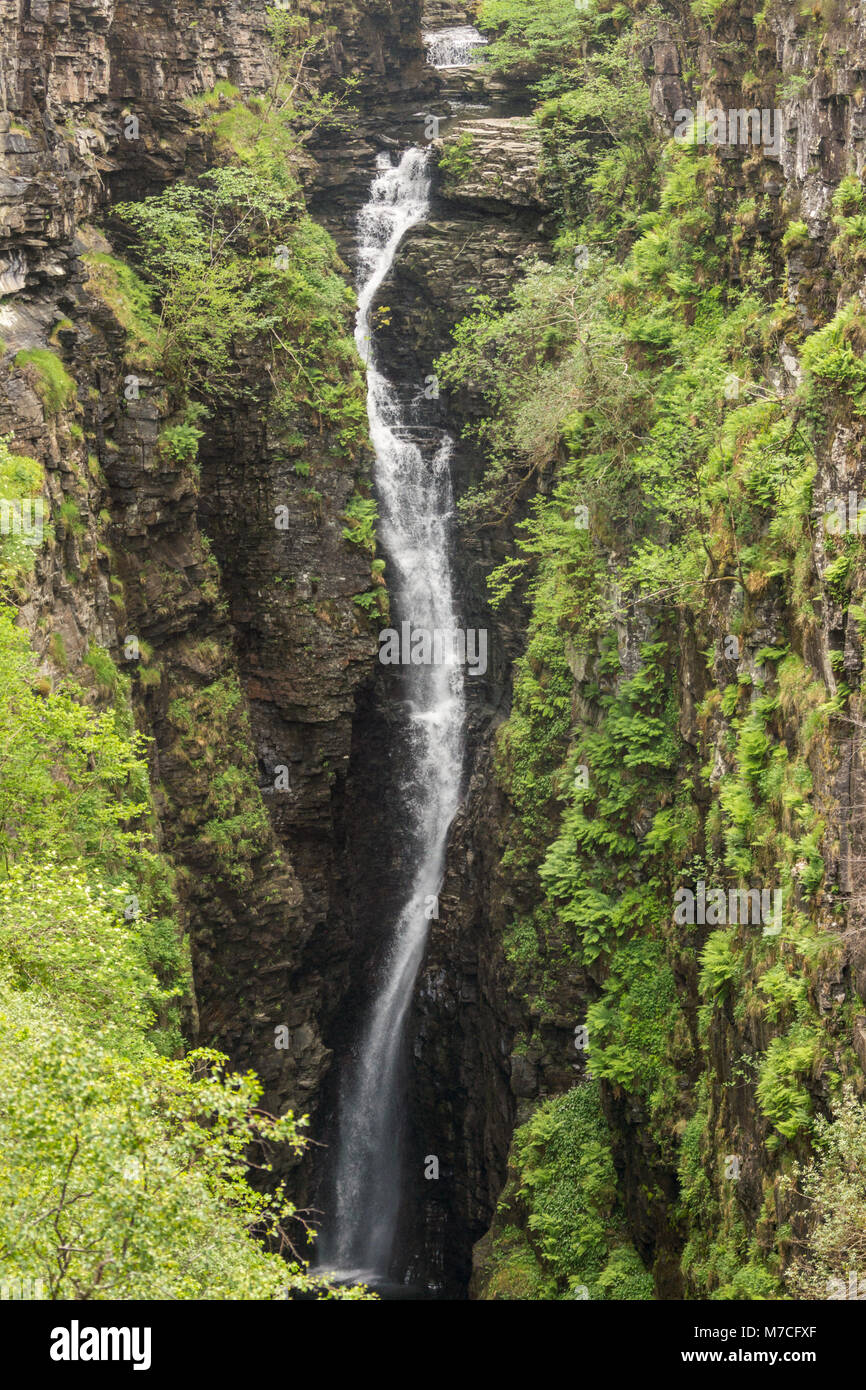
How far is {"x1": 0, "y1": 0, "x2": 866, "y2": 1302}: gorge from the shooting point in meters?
14.4

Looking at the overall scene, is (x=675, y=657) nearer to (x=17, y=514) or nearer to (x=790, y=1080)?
(x=790, y=1080)

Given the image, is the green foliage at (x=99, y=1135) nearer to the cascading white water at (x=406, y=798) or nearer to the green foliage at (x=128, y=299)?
the green foliage at (x=128, y=299)

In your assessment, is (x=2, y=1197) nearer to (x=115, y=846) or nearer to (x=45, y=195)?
(x=115, y=846)

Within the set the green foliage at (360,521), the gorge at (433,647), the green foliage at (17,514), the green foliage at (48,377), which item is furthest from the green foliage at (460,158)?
the green foliage at (17,514)

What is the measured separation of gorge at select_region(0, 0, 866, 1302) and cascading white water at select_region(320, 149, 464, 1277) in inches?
4.5

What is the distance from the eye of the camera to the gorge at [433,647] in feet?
47.2

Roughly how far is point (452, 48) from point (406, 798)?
22.7 meters

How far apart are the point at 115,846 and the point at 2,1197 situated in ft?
35.0

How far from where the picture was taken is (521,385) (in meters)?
28.3

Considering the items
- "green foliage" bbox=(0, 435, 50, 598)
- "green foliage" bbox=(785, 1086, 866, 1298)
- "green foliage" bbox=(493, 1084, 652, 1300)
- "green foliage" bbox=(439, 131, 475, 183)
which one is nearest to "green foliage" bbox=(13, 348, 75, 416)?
"green foliage" bbox=(0, 435, 50, 598)

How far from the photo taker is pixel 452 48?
3641cm

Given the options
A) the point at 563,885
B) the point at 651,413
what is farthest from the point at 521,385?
the point at 563,885

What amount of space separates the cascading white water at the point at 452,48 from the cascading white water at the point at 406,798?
11703mm

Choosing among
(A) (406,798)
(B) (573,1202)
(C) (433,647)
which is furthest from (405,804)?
(B) (573,1202)
